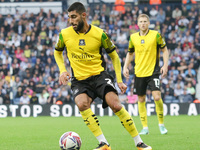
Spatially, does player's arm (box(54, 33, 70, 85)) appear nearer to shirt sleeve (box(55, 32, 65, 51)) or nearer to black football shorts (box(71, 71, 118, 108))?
shirt sleeve (box(55, 32, 65, 51))

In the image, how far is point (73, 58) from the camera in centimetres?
681

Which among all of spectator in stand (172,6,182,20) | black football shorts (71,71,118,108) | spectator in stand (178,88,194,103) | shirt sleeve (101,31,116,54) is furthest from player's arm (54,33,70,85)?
spectator in stand (172,6,182,20)

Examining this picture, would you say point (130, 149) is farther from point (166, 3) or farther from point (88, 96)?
point (166, 3)

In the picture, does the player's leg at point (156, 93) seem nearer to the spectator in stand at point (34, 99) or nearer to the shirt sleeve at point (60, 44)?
the shirt sleeve at point (60, 44)

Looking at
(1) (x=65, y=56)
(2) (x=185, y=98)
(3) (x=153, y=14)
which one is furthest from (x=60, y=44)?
(3) (x=153, y=14)

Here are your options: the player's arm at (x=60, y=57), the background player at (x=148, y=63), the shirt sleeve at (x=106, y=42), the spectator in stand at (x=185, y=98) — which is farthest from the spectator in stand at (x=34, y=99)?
the shirt sleeve at (x=106, y=42)

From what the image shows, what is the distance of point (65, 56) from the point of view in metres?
21.5

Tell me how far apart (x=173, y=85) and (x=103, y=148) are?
47.4 ft

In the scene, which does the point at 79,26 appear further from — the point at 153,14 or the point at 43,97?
the point at 153,14

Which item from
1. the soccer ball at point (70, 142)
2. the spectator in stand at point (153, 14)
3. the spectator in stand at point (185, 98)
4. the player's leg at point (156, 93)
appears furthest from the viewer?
the spectator in stand at point (153, 14)

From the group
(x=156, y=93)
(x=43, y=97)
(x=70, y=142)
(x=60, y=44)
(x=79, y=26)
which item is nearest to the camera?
(x=70, y=142)

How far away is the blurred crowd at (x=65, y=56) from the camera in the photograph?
20.0m

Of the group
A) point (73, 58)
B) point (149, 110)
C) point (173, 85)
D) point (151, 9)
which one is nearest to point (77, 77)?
point (73, 58)

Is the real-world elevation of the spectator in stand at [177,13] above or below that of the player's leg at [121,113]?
above
